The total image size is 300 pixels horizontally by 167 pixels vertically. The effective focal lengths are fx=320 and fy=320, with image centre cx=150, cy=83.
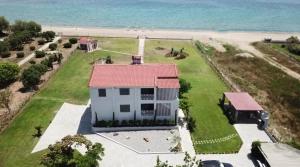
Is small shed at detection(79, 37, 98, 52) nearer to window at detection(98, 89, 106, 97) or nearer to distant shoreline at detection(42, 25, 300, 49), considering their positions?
distant shoreline at detection(42, 25, 300, 49)

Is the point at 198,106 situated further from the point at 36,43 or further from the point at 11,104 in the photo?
the point at 36,43

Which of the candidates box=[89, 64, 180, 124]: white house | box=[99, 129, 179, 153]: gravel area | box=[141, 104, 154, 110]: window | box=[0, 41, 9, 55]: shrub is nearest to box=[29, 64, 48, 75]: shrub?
box=[89, 64, 180, 124]: white house

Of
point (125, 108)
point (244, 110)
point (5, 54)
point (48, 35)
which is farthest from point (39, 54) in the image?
point (244, 110)

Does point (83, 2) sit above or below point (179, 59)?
above

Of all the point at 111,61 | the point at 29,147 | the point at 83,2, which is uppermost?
the point at 83,2

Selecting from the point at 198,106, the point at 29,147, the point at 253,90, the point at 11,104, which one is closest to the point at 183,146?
the point at 198,106

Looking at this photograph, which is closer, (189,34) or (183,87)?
(183,87)

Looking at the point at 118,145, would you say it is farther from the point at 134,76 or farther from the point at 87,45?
the point at 87,45
